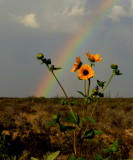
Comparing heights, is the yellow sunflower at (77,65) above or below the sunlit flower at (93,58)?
below

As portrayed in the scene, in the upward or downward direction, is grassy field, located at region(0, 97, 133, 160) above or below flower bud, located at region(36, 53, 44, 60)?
below

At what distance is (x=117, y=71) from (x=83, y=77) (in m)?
0.42

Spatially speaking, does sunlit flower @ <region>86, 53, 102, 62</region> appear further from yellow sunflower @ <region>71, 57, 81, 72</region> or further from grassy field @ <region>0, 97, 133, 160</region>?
grassy field @ <region>0, 97, 133, 160</region>

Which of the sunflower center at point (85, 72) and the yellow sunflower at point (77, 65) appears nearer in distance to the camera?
the sunflower center at point (85, 72)

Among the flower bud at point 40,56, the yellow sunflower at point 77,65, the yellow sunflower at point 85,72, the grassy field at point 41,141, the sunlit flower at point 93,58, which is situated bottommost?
the grassy field at point 41,141

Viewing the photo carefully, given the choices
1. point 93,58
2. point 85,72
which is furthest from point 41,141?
point 85,72

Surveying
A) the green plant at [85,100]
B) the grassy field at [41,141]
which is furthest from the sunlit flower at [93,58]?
the grassy field at [41,141]

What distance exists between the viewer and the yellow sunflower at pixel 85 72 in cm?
332

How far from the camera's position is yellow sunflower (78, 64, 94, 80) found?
3.32 m

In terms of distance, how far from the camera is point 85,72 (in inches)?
133

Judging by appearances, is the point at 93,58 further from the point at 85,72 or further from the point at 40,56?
the point at 40,56

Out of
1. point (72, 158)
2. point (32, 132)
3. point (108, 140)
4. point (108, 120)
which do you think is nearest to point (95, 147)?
point (108, 140)

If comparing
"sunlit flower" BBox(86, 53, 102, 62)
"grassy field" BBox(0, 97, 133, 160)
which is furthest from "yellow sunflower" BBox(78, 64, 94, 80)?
"grassy field" BBox(0, 97, 133, 160)

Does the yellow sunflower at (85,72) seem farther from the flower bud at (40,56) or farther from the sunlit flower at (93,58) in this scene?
the flower bud at (40,56)
